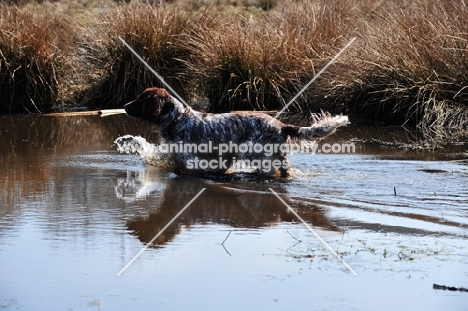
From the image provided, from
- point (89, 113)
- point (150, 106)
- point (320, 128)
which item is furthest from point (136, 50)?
point (320, 128)

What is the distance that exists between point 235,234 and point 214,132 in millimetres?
2892

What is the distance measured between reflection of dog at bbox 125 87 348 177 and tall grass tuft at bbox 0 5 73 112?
511cm

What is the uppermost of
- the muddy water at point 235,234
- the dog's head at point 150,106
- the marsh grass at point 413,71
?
the marsh grass at point 413,71

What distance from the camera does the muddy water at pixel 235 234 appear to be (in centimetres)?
552

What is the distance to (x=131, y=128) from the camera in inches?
528

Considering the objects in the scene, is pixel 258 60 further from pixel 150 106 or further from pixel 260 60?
pixel 150 106

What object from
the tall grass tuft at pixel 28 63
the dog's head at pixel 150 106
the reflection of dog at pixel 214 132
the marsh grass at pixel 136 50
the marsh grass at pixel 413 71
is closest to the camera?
the reflection of dog at pixel 214 132

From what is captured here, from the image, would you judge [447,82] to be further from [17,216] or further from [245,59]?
[17,216]

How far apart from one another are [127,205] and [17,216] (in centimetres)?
104

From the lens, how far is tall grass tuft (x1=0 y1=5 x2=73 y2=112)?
1423 cm

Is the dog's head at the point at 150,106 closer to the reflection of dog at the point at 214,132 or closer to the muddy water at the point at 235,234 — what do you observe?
the reflection of dog at the point at 214,132

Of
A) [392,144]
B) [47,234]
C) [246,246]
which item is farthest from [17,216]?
[392,144]

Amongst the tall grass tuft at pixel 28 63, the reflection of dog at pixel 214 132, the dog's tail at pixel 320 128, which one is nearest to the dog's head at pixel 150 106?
the reflection of dog at pixel 214 132

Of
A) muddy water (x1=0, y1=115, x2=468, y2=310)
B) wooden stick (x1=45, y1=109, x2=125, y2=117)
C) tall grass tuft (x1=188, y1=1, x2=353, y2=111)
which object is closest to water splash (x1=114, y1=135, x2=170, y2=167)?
muddy water (x1=0, y1=115, x2=468, y2=310)
